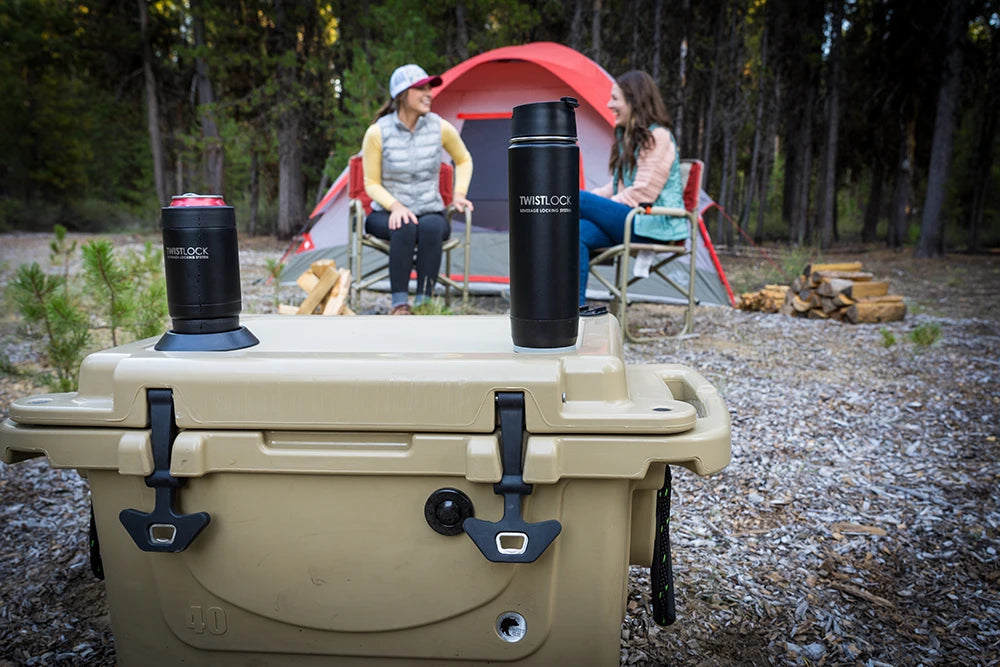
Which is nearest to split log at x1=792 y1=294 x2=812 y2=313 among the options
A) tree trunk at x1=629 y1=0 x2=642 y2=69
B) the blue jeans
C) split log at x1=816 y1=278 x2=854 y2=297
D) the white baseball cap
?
split log at x1=816 y1=278 x2=854 y2=297

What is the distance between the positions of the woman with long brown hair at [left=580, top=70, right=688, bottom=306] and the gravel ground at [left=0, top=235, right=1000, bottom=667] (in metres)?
0.82

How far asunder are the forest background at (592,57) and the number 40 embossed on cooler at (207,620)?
751 centimetres

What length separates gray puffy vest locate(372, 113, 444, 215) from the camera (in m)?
3.90

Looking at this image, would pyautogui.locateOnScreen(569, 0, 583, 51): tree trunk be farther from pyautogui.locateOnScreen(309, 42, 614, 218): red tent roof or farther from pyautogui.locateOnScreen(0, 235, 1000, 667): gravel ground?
pyautogui.locateOnScreen(0, 235, 1000, 667): gravel ground

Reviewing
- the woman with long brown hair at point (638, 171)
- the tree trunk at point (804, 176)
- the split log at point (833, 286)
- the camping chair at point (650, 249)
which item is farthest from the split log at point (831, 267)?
the tree trunk at point (804, 176)

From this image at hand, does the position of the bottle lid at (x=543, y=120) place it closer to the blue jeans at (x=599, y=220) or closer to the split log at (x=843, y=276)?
the blue jeans at (x=599, y=220)

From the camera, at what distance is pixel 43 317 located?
2615 mm

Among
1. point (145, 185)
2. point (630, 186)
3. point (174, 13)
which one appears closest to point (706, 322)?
point (630, 186)

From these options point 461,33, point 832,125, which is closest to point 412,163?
point 461,33

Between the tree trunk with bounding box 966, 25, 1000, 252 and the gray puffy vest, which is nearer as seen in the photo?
the gray puffy vest

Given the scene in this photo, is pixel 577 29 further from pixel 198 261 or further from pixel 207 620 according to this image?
pixel 207 620

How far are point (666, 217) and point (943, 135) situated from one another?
307 inches

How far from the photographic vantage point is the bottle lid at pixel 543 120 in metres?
1.01

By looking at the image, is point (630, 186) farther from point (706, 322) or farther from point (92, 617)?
point (92, 617)
